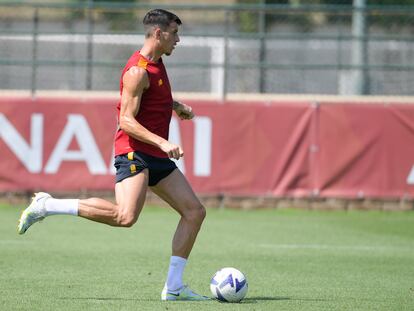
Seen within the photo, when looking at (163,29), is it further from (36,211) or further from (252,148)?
(252,148)

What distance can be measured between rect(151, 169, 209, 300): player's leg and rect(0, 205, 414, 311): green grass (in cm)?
23

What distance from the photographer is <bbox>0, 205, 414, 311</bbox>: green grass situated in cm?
831

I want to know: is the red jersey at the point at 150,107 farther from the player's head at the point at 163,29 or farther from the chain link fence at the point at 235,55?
the chain link fence at the point at 235,55

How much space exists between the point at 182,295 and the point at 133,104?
5.47 ft

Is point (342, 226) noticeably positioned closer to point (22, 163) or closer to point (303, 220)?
point (303, 220)

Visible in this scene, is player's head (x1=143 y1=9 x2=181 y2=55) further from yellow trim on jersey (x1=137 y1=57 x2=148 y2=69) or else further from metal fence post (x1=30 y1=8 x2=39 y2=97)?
metal fence post (x1=30 y1=8 x2=39 y2=97)

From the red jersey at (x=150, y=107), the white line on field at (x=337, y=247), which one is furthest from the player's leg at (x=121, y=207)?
the white line on field at (x=337, y=247)

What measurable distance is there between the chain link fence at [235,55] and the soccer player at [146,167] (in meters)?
9.59

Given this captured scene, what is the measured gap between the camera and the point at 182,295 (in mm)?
8367

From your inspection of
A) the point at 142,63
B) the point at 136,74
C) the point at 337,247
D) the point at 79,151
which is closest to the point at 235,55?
the point at 79,151

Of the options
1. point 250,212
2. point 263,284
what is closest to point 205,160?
point 250,212

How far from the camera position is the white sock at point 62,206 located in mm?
8172

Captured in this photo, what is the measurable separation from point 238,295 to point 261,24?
11.3 m

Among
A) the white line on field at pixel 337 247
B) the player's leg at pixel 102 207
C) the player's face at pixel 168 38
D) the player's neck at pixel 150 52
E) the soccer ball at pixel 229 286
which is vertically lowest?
the white line on field at pixel 337 247
